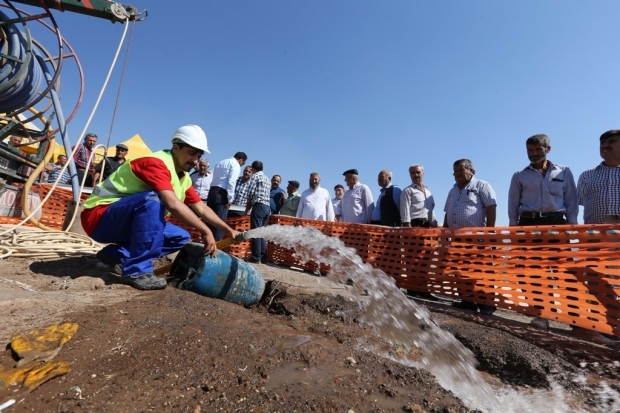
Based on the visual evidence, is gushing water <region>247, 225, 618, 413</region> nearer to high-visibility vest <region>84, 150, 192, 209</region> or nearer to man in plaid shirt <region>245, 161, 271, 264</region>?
high-visibility vest <region>84, 150, 192, 209</region>

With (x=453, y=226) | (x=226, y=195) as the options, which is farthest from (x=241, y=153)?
(x=453, y=226)

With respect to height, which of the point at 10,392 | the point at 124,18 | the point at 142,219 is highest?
the point at 124,18

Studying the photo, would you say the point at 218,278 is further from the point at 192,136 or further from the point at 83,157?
the point at 83,157

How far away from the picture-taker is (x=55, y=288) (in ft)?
8.57

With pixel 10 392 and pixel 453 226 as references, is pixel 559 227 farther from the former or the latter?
pixel 10 392

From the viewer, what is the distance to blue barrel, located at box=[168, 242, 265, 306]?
2674 mm

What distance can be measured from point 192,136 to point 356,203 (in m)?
3.96

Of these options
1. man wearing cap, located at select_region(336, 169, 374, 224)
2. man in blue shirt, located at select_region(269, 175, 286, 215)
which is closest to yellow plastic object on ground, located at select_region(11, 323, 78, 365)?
man wearing cap, located at select_region(336, 169, 374, 224)

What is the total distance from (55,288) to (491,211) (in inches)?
181

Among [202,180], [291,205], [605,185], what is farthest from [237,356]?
[291,205]

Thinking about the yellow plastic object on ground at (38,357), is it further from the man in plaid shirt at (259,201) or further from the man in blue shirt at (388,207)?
the man in blue shirt at (388,207)

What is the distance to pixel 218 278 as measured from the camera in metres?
2.68

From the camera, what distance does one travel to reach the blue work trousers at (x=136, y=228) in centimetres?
267

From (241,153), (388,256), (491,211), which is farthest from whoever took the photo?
(241,153)
